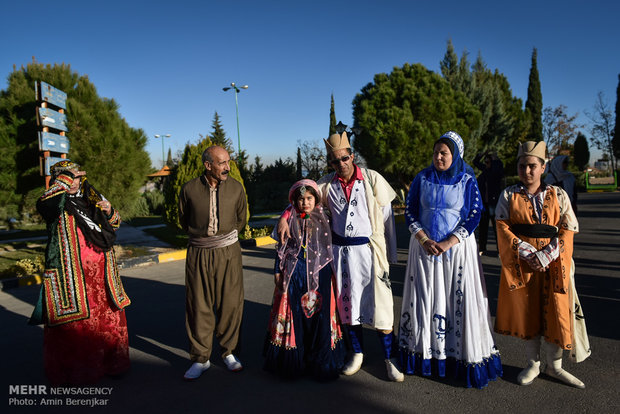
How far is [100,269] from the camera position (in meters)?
3.53

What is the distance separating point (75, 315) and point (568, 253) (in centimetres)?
408

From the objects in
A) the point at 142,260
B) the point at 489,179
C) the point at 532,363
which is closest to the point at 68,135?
the point at 142,260

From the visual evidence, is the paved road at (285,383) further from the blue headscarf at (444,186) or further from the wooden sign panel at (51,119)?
the wooden sign panel at (51,119)

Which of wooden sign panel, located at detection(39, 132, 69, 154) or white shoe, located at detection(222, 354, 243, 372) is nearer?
white shoe, located at detection(222, 354, 243, 372)

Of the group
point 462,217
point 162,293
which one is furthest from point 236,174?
point 462,217

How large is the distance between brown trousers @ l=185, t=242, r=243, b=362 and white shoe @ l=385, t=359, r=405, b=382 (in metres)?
1.38

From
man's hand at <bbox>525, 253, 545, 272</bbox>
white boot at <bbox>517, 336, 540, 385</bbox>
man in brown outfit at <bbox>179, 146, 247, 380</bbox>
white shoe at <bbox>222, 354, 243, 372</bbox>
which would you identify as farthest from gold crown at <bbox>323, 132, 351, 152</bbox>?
white boot at <bbox>517, 336, 540, 385</bbox>

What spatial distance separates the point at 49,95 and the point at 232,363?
7210 millimetres

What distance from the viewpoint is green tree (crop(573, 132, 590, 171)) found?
4031 cm

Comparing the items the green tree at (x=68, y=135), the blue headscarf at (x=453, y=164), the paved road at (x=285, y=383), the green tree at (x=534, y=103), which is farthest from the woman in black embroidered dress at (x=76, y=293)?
the green tree at (x=534, y=103)

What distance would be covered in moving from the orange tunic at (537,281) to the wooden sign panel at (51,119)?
831 centimetres

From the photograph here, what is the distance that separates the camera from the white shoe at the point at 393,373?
3205 millimetres

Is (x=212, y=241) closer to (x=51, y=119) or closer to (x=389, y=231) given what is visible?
(x=389, y=231)

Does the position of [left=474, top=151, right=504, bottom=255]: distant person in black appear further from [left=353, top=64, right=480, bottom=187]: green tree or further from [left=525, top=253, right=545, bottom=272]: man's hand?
[left=353, top=64, right=480, bottom=187]: green tree
